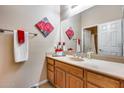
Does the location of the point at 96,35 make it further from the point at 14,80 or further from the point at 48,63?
the point at 14,80

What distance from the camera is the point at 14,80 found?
8.35 ft

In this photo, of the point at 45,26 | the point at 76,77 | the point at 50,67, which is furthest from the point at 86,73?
the point at 45,26

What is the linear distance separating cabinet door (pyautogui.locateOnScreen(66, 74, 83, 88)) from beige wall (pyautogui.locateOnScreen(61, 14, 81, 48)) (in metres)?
1.14

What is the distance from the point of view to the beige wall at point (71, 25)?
116 inches

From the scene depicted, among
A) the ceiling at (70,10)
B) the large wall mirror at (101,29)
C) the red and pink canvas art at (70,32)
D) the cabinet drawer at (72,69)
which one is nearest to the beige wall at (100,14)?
the large wall mirror at (101,29)

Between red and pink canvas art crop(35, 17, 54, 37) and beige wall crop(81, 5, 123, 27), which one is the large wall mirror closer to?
beige wall crop(81, 5, 123, 27)

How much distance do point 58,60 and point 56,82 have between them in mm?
512

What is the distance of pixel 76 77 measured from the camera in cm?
194

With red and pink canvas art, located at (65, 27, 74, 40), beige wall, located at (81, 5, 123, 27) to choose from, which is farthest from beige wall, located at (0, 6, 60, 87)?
beige wall, located at (81, 5, 123, 27)

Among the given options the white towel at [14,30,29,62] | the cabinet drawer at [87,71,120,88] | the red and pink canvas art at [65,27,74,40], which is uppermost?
the red and pink canvas art at [65,27,74,40]

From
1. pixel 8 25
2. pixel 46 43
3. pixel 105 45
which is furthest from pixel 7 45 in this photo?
pixel 105 45

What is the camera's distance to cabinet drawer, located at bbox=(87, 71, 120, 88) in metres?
1.31

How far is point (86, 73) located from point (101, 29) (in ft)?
3.38

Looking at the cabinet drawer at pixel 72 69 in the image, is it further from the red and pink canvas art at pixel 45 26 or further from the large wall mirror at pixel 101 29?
the red and pink canvas art at pixel 45 26
